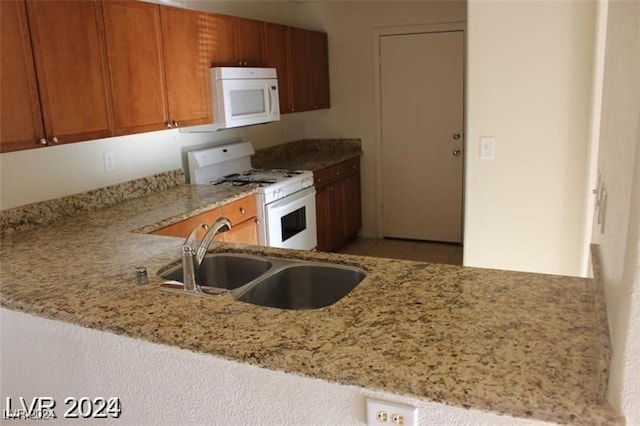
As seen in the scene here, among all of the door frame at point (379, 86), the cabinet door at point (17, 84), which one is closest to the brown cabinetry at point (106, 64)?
the cabinet door at point (17, 84)

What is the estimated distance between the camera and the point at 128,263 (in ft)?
6.23

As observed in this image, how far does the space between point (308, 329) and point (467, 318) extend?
0.39 metres

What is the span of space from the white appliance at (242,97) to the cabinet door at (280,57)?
225mm

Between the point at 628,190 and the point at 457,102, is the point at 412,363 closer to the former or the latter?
the point at 628,190

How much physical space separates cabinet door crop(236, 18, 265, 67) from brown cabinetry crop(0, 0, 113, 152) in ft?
4.34

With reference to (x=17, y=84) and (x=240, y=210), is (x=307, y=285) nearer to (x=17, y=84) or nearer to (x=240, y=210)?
(x=17, y=84)

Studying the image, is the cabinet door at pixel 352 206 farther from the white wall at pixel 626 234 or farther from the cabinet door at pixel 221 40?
the white wall at pixel 626 234

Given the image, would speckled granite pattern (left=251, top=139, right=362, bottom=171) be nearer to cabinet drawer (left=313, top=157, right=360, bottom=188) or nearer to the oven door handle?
cabinet drawer (left=313, top=157, right=360, bottom=188)

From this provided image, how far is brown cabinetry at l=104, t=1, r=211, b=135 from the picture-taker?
277 centimetres

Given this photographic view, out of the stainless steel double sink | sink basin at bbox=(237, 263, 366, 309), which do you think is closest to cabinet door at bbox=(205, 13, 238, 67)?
the stainless steel double sink

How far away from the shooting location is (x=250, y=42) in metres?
3.95

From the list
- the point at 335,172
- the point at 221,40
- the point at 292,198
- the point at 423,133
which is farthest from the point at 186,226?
the point at 423,133

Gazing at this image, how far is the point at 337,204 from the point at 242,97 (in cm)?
158

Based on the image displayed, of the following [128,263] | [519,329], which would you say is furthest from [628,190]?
[128,263]
